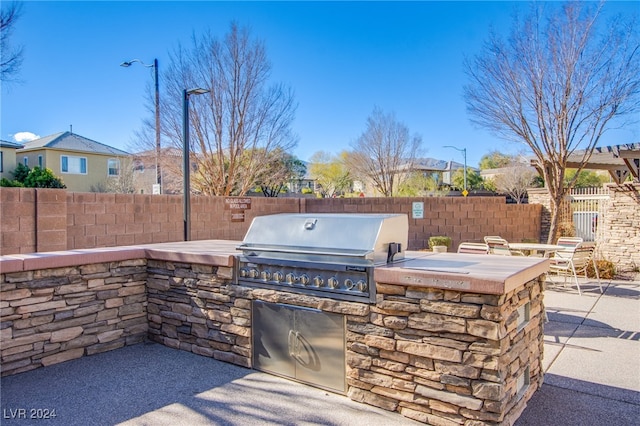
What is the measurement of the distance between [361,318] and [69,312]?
7.92 feet

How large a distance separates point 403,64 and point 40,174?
15868 millimetres

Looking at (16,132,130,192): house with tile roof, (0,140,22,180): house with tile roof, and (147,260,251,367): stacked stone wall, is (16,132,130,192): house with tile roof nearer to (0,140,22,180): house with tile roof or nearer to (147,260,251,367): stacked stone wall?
(0,140,22,180): house with tile roof

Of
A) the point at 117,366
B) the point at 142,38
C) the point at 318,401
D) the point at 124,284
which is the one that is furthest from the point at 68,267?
the point at 142,38

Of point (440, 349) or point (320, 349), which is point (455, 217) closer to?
point (320, 349)

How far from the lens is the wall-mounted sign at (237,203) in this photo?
9.06 m

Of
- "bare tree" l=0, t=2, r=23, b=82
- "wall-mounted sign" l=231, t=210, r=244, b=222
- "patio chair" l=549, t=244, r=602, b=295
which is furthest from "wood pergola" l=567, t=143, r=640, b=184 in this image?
"bare tree" l=0, t=2, r=23, b=82

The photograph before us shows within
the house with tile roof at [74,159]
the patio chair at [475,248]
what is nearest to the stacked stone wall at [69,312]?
the patio chair at [475,248]

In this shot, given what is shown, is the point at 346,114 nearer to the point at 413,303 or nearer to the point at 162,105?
the point at 162,105

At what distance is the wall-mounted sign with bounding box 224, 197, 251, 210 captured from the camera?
29.7ft

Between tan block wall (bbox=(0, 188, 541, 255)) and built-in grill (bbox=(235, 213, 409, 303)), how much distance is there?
163 inches

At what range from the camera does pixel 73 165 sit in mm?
22812

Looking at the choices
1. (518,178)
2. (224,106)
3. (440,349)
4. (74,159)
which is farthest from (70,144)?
(518,178)

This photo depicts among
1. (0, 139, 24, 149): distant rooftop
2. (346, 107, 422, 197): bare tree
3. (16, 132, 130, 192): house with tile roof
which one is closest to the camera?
(0, 139, 24, 149): distant rooftop

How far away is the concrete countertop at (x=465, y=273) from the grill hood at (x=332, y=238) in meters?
0.14
